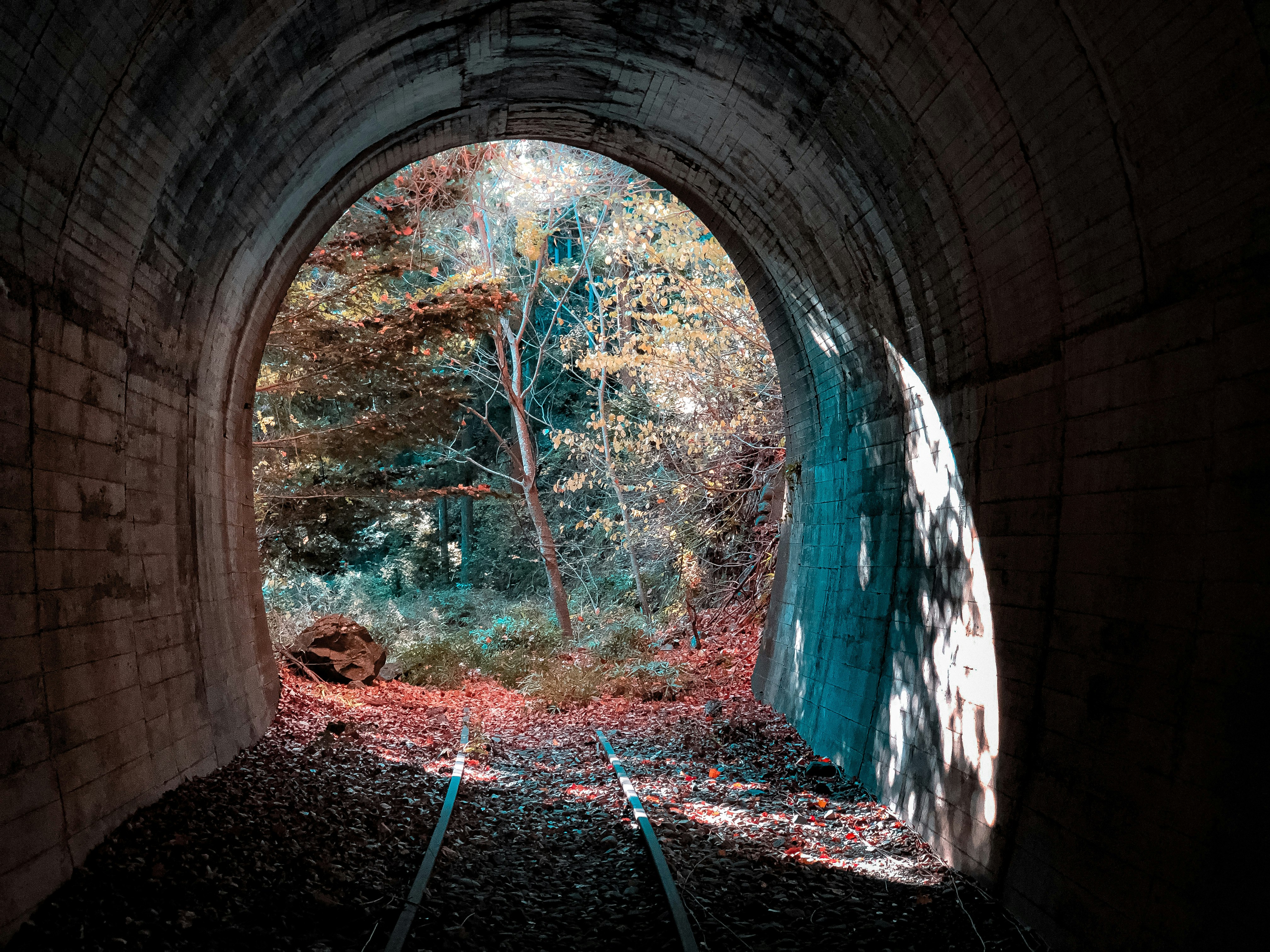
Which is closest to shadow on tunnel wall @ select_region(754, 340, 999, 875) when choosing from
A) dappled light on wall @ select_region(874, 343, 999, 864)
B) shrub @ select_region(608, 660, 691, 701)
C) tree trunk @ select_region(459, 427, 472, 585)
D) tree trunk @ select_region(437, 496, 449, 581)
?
dappled light on wall @ select_region(874, 343, 999, 864)

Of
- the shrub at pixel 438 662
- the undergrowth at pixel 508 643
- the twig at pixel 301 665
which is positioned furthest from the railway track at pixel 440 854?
the shrub at pixel 438 662

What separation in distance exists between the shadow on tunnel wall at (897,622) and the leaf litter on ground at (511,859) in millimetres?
336

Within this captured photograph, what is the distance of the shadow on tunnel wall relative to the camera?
5.77 meters

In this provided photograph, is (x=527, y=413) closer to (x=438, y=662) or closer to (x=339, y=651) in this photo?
(x=438, y=662)

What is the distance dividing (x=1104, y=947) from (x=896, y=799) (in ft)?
8.97

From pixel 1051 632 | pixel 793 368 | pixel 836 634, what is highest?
pixel 793 368

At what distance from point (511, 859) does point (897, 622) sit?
364cm

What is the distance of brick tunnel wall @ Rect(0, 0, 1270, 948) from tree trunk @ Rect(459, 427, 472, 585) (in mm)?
22017

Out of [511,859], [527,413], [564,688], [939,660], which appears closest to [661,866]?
[511,859]

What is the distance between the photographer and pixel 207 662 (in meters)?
7.24

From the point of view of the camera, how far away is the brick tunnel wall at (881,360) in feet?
12.5

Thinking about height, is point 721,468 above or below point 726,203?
below

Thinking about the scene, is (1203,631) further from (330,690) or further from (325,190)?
(330,690)

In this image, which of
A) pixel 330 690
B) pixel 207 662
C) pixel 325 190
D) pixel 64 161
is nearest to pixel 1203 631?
pixel 64 161
